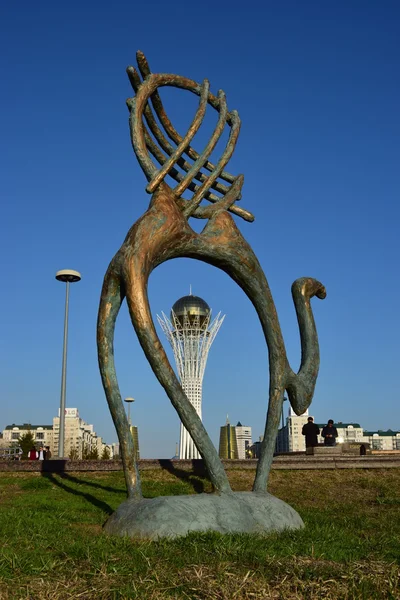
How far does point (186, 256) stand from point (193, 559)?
496 cm

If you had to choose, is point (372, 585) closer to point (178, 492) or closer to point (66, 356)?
point (178, 492)

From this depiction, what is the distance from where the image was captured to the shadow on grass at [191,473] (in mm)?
14029

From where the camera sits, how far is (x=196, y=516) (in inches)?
296

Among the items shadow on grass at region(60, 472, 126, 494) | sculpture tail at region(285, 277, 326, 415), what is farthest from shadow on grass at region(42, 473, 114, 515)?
sculpture tail at region(285, 277, 326, 415)

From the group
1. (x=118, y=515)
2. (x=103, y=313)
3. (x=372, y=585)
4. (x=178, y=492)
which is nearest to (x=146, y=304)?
(x=103, y=313)

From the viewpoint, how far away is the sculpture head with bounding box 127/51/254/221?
30.3ft

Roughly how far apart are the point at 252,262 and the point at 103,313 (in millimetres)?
2556

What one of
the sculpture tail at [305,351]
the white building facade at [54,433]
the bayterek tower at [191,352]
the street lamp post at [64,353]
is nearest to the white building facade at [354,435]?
the white building facade at [54,433]

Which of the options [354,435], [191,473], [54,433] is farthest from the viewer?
[354,435]

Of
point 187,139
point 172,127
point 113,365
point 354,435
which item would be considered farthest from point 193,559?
point 354,435

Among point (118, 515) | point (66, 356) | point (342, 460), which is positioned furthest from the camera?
point (66, 356)

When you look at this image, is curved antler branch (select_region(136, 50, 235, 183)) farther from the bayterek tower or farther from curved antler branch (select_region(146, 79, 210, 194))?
the bayterek tower

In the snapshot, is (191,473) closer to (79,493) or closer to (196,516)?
(79,493)

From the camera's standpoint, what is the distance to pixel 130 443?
878 centimetres
